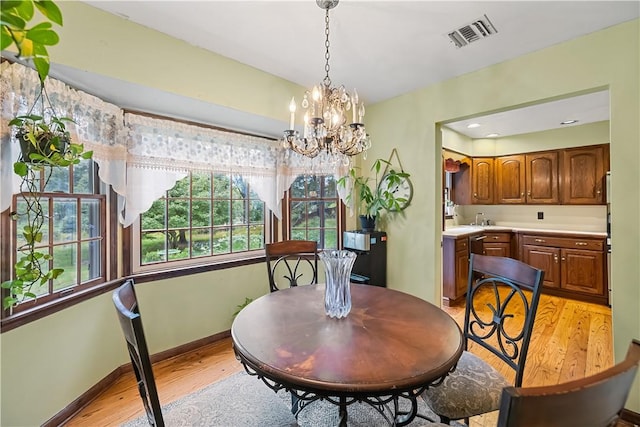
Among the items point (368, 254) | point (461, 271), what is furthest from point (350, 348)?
point (461, 271)

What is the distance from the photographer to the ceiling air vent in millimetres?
1867

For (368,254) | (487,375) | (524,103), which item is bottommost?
(487,375)

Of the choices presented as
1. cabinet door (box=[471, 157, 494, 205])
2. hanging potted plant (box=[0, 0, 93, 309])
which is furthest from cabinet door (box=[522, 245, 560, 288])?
hanging potted plant (box=[0, 0, 93, 309])

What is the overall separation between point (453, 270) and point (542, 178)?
88.7 inches

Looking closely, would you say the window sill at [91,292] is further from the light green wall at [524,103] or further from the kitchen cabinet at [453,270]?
the kitchen cabinet at [453,270]

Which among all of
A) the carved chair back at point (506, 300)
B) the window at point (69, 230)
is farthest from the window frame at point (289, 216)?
the carved chair back at point (506, 300)

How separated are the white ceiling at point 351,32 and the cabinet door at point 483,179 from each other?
8.99ft

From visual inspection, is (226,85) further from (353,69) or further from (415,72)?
(415,72)

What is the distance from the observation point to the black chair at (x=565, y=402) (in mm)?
563

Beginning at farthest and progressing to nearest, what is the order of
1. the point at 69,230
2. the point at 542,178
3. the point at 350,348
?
the point at 542,178 < the point at 69,230 < the point at 350,348

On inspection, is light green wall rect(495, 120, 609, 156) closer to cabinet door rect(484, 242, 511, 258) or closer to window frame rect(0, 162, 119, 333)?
cabinet door rect(484, 242, 511, 258)

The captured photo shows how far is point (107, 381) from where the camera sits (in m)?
2.06

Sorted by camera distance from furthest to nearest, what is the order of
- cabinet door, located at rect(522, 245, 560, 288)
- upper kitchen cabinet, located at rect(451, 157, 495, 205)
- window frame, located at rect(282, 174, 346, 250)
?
upper kitchen cabinet, located at rect(451, 157, 495, 205) < cabinet door, located at rect(522, 245, 560, 288) < window frame, located at rect(282, 174, 346, 250)

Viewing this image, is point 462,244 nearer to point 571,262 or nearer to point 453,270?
point 453,270
